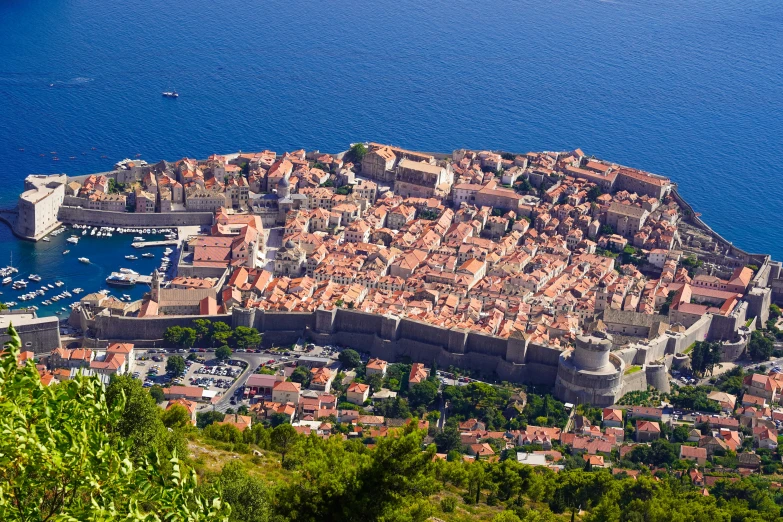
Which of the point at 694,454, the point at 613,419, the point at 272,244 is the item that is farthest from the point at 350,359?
the point at 694,454

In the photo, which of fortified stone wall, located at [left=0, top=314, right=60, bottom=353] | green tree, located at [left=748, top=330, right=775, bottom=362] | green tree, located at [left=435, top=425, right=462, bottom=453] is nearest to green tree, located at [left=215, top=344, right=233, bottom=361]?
fortified stone wall, located at [left=0, top=314, right=60, bottom=353]

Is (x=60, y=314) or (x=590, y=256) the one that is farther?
(x=590, y=256)

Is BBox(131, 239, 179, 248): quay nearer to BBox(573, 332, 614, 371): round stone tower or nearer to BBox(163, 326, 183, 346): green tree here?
BBox(163, 326, 183, 346): green tree

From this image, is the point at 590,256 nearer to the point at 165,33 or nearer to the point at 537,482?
the point at 537,482

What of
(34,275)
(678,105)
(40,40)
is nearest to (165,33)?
(40,40)

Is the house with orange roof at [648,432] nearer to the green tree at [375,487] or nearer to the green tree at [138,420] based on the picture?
the green tree at [138,420]

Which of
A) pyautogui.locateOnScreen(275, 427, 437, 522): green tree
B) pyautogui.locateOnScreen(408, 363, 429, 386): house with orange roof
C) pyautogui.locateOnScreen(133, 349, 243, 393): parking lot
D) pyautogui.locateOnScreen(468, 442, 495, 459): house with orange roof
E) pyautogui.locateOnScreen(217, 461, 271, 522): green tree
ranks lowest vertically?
pyautogui.locateOnScreen(133, 349, 243, 393): parking lot

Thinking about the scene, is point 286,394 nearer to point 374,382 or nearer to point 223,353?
point 374,382
